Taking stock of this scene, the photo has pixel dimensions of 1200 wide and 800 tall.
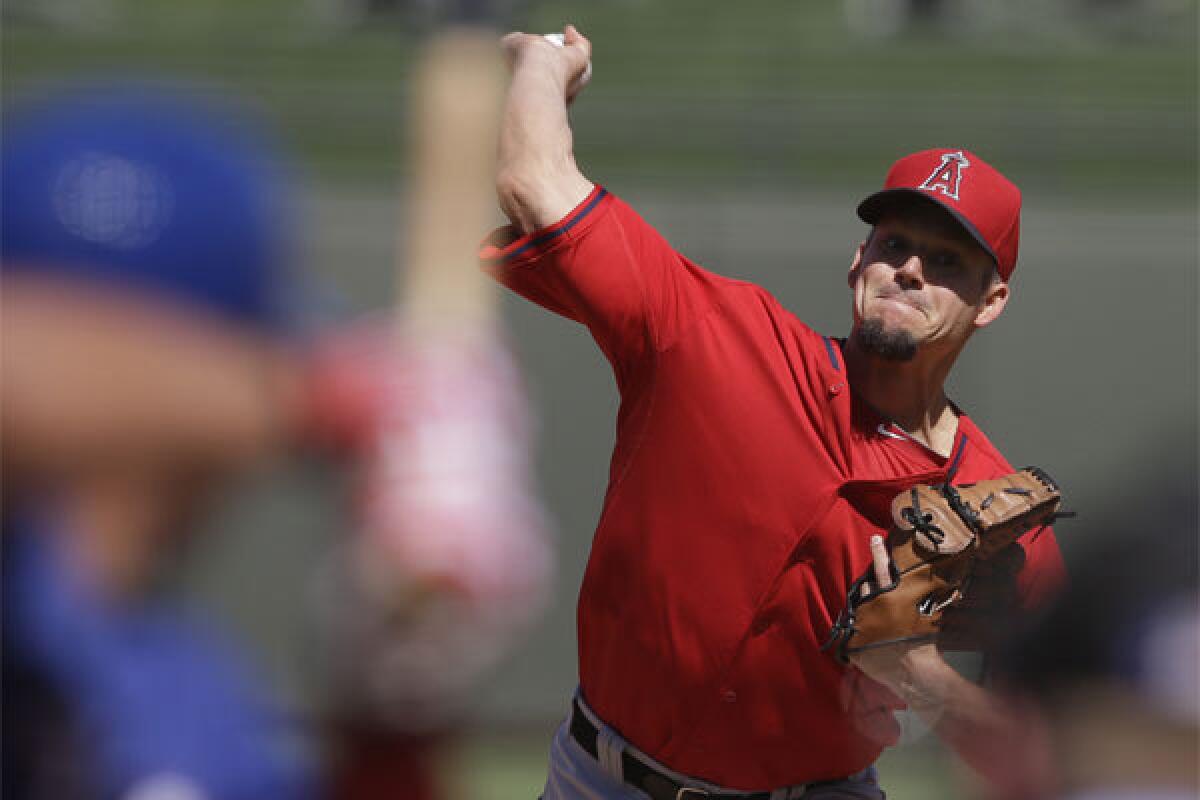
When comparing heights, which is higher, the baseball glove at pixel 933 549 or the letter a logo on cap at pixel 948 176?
the letter a logo on cap at pixel 948 176

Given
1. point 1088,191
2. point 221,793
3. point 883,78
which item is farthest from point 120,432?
point 883,78

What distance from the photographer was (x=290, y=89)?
1074 centimetres

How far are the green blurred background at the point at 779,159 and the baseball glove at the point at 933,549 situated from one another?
1854 millimetres

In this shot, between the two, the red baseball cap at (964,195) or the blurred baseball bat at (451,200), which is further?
the red baseball cap at (964,195)

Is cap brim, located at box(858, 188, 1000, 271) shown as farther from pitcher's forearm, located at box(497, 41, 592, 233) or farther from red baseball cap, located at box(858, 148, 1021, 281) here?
pitcher's forearm, located at box(497, 41, 592, 233)

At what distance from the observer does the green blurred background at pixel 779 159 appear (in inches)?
289

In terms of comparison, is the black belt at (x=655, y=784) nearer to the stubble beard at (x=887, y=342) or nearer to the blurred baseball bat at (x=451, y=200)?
the stubble beard at (x=887, y=342)

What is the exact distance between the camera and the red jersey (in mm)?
2586

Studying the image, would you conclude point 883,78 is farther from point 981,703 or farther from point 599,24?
point 981,703

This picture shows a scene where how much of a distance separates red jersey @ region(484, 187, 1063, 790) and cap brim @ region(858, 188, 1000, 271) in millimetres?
249

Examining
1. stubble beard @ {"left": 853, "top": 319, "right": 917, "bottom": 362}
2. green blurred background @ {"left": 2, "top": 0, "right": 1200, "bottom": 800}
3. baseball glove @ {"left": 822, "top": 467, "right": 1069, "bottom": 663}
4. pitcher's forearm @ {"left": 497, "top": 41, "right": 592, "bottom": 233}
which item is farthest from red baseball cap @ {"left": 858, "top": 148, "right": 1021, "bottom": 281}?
green blurred background @ {"left": 2, "top": 0, "right": 1200, "bottom": 800}

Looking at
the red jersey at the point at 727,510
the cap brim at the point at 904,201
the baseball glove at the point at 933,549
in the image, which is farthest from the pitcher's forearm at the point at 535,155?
the baseball glove at the point at 933,549

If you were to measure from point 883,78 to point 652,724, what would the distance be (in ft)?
31.1

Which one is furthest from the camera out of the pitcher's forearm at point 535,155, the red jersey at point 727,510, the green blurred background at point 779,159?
the green blurred background at point 779,159
